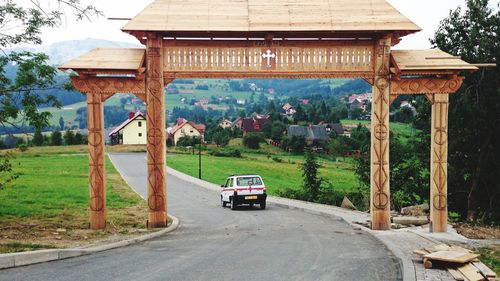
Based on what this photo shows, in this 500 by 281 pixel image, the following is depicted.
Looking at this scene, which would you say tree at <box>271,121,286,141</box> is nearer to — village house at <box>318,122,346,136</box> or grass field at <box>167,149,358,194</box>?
grass field at <box>167,149,358,194</box>

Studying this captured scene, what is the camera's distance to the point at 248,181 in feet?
84.0

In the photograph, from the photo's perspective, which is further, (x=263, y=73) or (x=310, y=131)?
(x=310, y=131)

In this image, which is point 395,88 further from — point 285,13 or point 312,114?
point 312,114

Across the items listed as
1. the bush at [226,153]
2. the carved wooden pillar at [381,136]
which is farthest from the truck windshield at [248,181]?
the bush at [226,153]

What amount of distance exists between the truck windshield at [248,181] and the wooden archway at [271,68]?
10.7 m

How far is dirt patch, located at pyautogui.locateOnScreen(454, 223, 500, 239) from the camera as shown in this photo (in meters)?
14.4

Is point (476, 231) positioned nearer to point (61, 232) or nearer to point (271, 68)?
point (271, 68)

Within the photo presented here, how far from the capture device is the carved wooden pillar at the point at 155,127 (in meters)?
14.8

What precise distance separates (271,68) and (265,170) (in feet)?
135

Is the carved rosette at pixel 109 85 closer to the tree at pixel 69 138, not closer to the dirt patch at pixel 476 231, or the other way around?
the dirt patch at pixel 476 231

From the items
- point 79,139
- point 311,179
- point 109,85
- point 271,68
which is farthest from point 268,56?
point 79,139

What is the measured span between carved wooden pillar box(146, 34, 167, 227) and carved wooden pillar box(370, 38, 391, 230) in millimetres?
6263

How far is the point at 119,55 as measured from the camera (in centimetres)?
1491

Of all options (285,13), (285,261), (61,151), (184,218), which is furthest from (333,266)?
(61,151)
